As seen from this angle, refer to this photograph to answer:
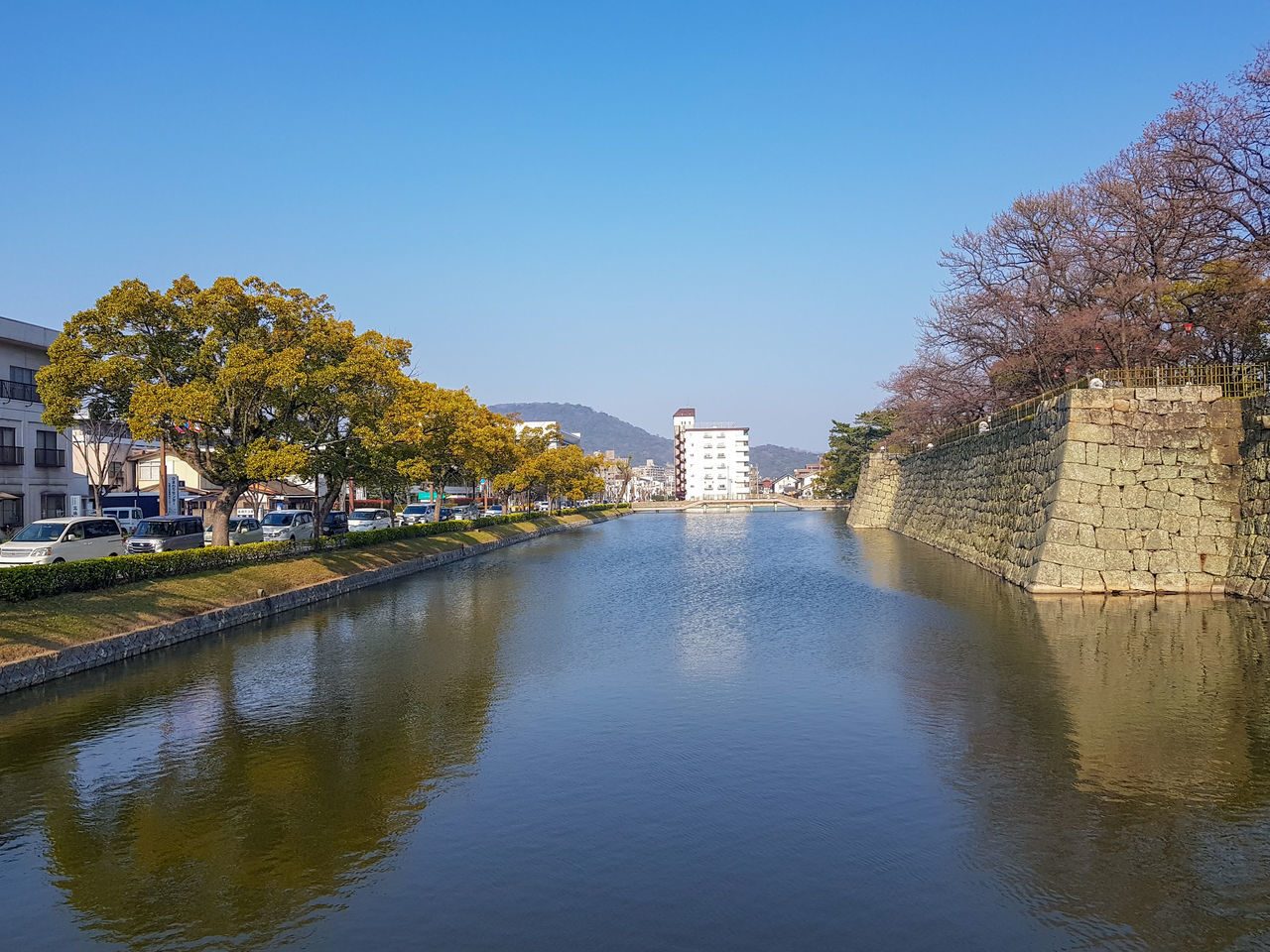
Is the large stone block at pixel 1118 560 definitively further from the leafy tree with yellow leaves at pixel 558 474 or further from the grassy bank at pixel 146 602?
the leafy tree with yellow leaves at pixel 558 474

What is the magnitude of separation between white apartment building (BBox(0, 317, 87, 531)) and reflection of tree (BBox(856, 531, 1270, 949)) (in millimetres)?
41298

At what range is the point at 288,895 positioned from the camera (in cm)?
757

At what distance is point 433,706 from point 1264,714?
1255 cm

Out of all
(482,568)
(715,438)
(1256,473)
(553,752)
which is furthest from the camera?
(715,438)

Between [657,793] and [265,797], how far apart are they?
454 cm

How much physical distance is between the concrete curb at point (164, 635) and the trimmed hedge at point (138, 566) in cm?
197

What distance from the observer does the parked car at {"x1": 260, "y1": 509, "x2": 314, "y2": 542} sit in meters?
39.1

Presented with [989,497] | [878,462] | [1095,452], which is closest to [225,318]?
[1095,452]

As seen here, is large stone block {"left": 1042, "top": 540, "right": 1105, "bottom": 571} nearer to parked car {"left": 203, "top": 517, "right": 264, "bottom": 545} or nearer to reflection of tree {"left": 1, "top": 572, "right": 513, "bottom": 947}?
reflection of tree {"left": 1, "top": 572, "right": 513, "bottom": 947}

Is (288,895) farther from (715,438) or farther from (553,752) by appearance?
(715,438)

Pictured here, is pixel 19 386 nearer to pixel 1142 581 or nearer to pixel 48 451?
pixel 48 451

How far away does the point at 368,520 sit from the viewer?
5097 cm

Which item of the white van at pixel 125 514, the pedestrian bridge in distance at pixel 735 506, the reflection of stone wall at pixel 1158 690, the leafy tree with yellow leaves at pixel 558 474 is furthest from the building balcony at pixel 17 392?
the pedestrian bridge in distance at pixel 735 506

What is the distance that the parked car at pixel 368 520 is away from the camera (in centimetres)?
4944
